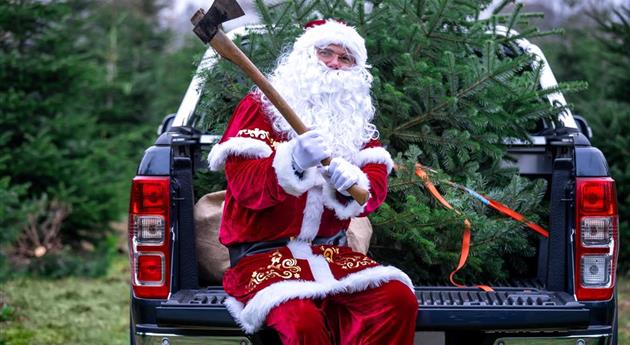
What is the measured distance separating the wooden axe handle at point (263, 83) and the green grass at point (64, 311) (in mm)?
3128

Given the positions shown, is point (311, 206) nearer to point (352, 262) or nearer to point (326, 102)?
point (352, 262)

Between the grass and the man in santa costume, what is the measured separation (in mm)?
2833

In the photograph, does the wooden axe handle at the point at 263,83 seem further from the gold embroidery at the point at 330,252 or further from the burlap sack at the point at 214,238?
the burlap sack at the point at 214,238

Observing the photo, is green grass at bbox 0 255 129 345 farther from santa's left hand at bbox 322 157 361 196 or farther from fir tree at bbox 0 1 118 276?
santa's left hand at bbox 322 157 361 196

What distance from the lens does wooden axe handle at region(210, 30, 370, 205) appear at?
3.43 m

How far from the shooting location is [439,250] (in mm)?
4242

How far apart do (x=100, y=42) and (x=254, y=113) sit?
1144 cm

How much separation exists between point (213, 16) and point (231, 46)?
130 millimetres

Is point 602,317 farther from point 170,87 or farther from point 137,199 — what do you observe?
point 170,87

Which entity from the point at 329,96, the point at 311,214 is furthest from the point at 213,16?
the point at 311,214

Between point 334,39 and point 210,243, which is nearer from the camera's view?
point 334,39

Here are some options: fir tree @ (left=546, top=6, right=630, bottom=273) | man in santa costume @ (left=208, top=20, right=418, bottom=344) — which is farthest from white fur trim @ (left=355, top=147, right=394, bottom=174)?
fir tree @ (left=546, top=6, right=630, bottom=273)

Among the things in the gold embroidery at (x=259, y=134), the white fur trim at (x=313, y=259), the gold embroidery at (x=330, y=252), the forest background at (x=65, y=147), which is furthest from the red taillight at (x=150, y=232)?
the forest background at (x=65, y=147)

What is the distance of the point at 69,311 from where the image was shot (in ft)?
23.4
